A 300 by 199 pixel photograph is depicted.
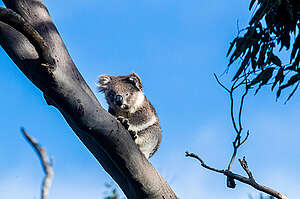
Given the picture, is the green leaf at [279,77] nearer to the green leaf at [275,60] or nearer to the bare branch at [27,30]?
the green leaf at [275,60]

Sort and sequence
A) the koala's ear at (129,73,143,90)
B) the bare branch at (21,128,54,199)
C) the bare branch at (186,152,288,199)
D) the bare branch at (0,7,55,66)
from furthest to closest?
the koala's ear at (129,73,143,90)
the bare branch at (186,152,288,199)
the bare branch at (0,7,55,66)
the bare branch at (21,128,54,199)

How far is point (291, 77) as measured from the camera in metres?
3.07

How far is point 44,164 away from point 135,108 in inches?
118

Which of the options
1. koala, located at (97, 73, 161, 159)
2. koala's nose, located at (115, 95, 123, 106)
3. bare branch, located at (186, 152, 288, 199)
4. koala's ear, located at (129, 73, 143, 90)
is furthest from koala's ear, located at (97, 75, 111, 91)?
bare branch, located at (186, 152, 288, 199)

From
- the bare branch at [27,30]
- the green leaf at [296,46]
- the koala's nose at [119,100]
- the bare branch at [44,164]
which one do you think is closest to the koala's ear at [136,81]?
the koala's nose at [119,100]

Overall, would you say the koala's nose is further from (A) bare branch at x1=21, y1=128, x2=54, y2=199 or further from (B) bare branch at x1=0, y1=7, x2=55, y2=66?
(A) bare branch at x1=21, y1=128, x2=54, y2=199

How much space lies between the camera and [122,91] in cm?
408

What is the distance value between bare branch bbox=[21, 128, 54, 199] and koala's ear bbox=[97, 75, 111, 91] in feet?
11.2

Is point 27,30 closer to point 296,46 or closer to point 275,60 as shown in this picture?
point 275,60

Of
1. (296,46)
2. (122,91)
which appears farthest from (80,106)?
(296,46)

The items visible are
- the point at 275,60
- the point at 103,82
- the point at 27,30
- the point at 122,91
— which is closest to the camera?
the point at 27,30

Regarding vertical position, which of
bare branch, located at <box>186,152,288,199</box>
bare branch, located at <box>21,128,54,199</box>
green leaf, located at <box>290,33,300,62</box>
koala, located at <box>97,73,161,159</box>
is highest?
green leaf, located at <box>290,33,300,62</box>

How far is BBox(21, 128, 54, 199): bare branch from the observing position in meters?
0.84

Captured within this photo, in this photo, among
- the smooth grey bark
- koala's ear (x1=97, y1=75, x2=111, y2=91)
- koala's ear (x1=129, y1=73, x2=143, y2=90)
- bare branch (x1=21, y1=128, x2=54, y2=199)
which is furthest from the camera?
koala's ear (x1=97, y1=75, x2=111, y2=91)
